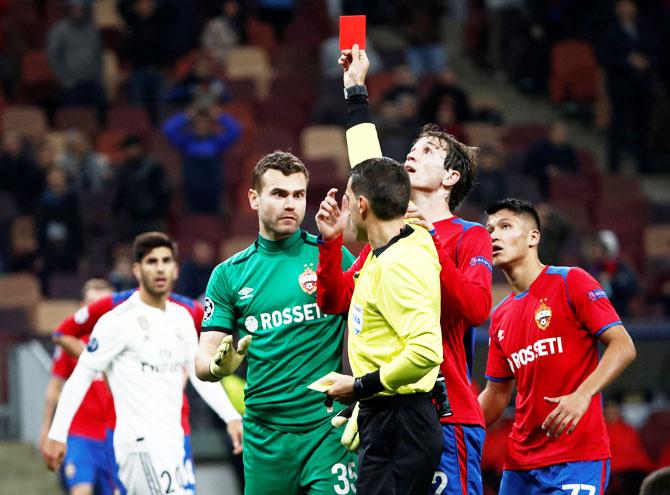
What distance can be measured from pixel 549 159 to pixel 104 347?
433 inches

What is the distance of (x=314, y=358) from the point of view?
22.2ft

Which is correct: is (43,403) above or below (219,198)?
below

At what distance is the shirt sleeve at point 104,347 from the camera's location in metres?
8.39

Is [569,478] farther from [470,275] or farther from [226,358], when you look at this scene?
[226,358]

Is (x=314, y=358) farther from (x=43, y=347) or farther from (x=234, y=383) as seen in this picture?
(x=43, y=347)

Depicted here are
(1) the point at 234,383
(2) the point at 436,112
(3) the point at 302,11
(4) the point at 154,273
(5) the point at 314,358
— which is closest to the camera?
(5) the point at 314,358

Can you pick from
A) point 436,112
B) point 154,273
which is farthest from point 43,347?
point 436,112

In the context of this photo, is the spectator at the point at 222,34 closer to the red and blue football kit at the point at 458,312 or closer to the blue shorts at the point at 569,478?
the blue shorts at the point at 569,478

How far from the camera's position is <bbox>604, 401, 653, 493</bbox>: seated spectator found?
12969mm

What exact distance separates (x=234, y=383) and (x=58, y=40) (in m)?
8.81

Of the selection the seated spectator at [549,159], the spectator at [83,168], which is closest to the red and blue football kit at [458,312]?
the spectator at [83,168]

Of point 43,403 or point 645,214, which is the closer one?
point 43,403

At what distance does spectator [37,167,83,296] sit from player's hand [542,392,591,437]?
33.9 ft

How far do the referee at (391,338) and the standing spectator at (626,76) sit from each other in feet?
45.1
